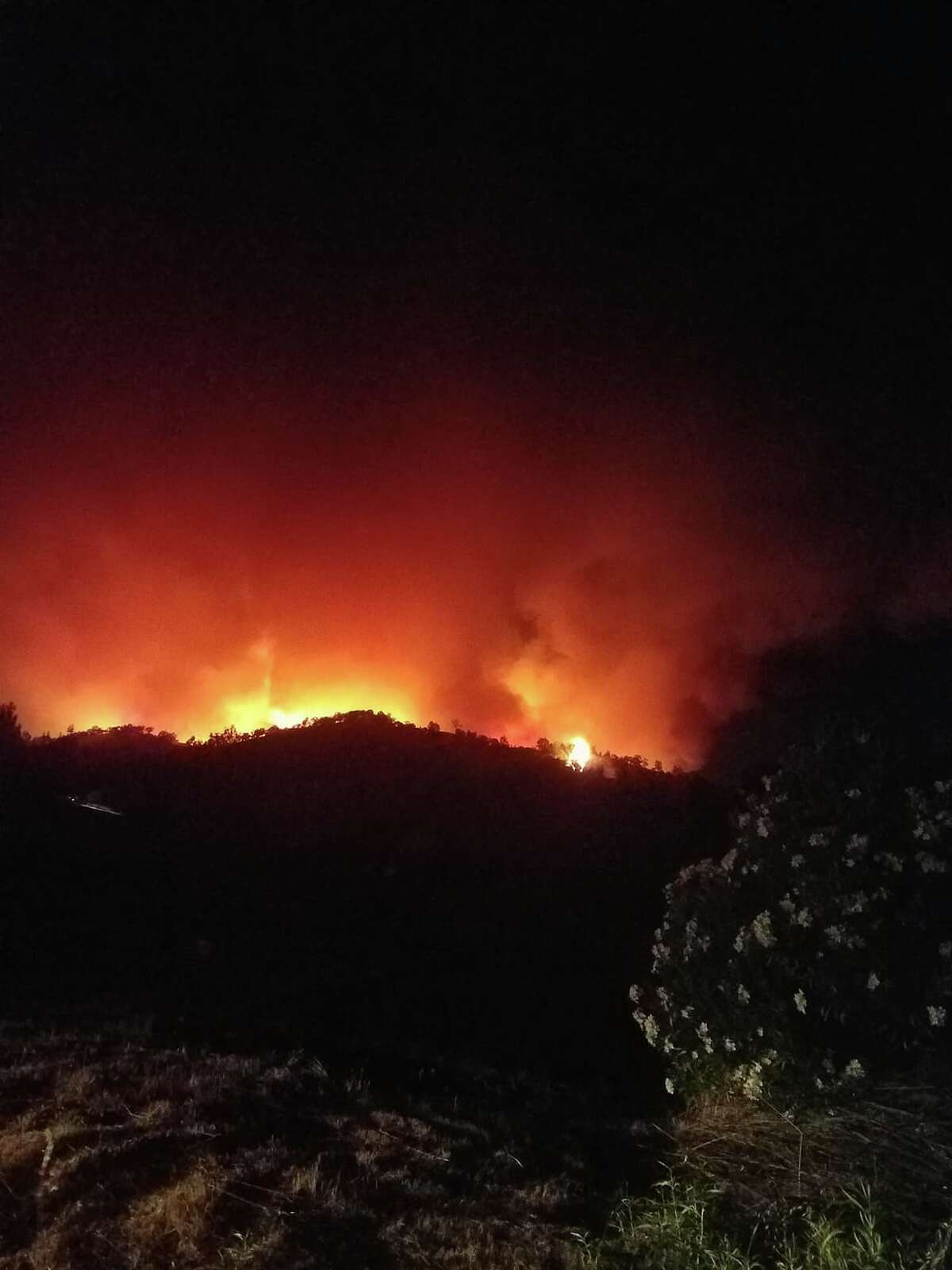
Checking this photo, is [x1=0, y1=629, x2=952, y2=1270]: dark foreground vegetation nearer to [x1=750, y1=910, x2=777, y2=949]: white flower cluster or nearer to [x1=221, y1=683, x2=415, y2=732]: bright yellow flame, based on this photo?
[x1=750, y1=910, x2=777, y2=949]: white flower cluster

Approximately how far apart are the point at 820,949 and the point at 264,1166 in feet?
9.53

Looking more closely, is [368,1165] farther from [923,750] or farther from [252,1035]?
[923,750]

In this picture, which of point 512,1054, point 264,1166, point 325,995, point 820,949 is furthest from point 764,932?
point 325,995

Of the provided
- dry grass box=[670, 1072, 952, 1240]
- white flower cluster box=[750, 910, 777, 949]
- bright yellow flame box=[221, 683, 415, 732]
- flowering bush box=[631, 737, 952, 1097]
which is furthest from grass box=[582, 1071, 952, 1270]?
bright yellow flame box=[221, 683, 415, 732]

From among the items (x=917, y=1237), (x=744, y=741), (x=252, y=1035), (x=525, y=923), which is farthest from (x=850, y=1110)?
(x=744, y=741)

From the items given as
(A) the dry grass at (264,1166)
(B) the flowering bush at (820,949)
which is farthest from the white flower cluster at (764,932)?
(A) the dry grass at (264,1166)

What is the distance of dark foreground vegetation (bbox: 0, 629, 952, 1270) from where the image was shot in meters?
4.42

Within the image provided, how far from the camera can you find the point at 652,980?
28.5 ft

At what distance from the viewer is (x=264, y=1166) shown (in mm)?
4773

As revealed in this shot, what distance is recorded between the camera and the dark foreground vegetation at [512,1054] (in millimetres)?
4422

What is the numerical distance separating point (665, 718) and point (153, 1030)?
1545 cm

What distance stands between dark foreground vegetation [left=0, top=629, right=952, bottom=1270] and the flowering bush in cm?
2

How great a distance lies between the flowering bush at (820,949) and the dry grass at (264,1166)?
0.99 m

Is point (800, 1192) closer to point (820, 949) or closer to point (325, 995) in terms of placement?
point (820, 949)
